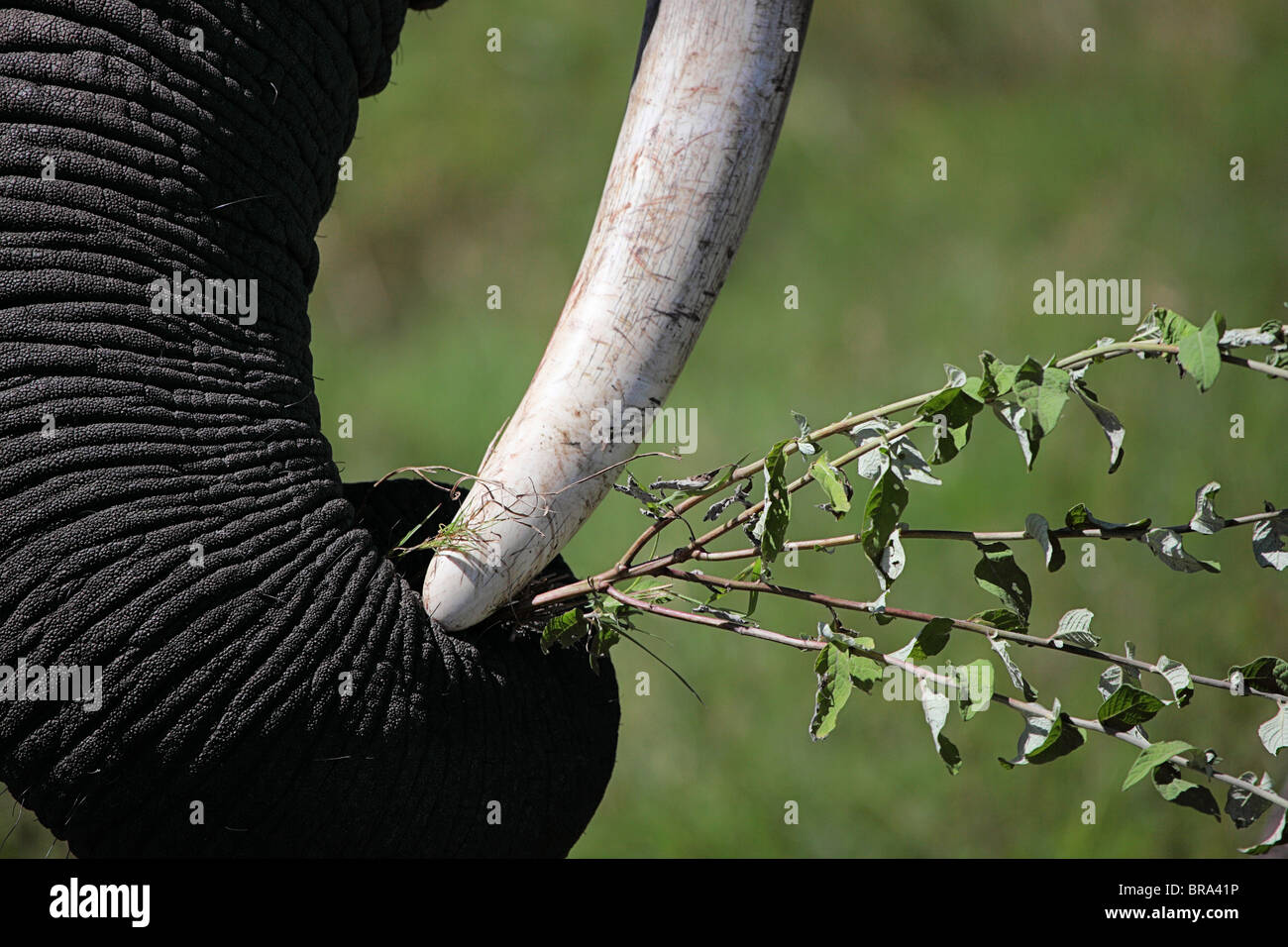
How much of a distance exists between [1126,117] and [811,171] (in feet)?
2.24

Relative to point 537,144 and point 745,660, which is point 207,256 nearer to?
point 745,660

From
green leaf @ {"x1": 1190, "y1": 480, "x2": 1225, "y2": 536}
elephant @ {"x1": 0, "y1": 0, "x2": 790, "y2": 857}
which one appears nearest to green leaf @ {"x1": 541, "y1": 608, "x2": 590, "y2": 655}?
elephant @ {"x1": 0, "y1": 0, "x2": 790, "y2": 857}

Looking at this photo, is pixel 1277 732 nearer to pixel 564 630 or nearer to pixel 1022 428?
pixel 1022 428

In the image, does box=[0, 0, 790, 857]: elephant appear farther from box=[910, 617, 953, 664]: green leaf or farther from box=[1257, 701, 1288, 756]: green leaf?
box=[1257, 701, 1288, 756]: green leaf

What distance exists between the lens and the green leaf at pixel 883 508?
2.40ft

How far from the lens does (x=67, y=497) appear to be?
65 cm

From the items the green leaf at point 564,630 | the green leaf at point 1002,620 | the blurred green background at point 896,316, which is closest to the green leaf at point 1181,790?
the green leaf at point 1002,620

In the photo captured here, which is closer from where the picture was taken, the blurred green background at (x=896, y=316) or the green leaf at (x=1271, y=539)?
the green leaf at (x=1271, y=539)

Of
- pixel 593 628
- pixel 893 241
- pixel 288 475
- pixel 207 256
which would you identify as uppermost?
pixel 893 241

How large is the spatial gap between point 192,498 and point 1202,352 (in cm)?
55

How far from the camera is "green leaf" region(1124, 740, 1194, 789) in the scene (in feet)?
2.43

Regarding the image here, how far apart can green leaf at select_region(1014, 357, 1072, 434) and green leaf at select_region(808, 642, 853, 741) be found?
0.18 metres

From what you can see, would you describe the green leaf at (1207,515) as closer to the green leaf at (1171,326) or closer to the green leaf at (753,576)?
the green leaf at (1171,326)
